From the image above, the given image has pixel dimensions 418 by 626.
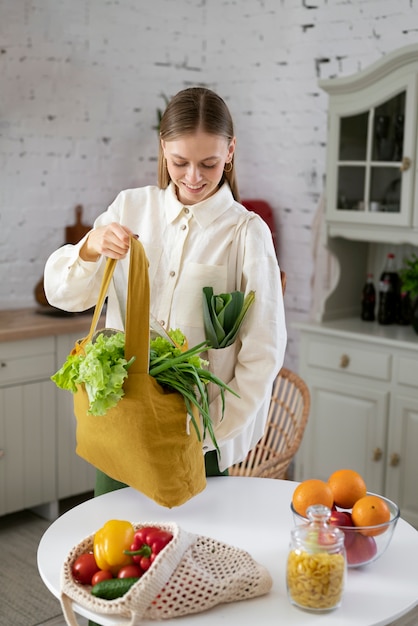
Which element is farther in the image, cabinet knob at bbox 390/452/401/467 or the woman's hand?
cabinet knob at bbox 390/452/401/467

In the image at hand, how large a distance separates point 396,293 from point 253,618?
2.65m

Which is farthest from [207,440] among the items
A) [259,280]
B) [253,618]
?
[253,618]

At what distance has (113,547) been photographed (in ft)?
4.42

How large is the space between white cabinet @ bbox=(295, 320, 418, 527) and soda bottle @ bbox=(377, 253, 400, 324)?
0.25 feet

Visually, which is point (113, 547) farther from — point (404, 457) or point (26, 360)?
point (404, 457)

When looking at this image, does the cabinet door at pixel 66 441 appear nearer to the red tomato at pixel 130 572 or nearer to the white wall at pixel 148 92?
the white wall at pixel 148 92

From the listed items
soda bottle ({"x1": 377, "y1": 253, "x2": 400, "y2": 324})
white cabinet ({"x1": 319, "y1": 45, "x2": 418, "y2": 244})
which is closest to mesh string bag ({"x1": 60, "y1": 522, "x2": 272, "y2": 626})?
white cabinet ({"x1": 319, "y1": 45, "x2": 418, "y2": 244})

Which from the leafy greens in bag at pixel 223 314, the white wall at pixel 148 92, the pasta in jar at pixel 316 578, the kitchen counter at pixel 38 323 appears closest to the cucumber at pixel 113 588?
the pasta in jar at pixel 316 578

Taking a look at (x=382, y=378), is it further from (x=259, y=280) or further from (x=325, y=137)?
(x=259, y=280)

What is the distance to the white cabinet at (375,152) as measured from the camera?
3367 mm

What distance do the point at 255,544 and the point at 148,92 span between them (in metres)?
3.21

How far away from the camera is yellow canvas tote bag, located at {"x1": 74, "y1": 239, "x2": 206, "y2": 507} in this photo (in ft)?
4.86

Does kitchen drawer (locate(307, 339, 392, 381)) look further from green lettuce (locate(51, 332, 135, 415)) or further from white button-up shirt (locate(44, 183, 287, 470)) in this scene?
green lettuce (locate(51, 332, 135, 415))

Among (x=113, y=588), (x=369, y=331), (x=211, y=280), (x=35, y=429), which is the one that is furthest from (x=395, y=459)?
(x=113, y=588)
